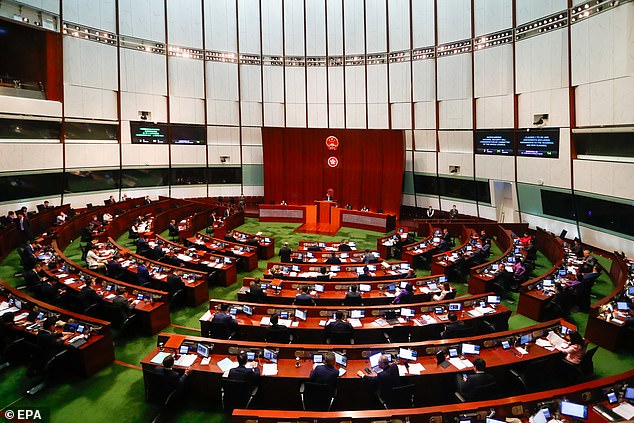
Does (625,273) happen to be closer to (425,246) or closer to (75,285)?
(425,246)

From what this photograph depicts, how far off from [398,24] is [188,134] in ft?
40.5

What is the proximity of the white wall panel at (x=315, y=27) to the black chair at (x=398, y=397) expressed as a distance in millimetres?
19680

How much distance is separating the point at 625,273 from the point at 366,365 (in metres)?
7.31

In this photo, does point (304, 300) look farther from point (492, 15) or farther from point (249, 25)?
point (249, 25)

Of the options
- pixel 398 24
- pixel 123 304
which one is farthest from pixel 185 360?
pixel 398 24

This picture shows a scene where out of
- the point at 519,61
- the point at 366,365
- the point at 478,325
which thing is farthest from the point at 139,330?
the point at 519,61

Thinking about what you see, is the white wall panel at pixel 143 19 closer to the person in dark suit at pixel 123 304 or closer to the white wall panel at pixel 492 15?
the white wall panel at pixel 492 15

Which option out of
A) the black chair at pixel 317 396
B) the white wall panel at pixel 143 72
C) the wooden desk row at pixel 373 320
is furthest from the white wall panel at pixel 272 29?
the black chair at pixel 317 396

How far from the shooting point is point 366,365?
584 cm

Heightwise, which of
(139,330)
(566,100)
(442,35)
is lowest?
(139,330)

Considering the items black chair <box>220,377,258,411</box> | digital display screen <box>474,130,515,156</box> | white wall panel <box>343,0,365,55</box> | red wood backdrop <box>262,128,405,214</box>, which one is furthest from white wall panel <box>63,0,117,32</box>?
black chair <box>220,377,258,411</box>

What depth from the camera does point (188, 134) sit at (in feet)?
70.2

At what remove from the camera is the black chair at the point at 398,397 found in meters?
5.25

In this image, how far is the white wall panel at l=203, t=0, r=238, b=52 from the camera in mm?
20984
